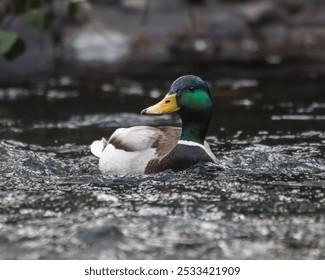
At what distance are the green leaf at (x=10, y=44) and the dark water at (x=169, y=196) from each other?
0.91 m

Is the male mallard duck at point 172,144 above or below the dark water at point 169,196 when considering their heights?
above

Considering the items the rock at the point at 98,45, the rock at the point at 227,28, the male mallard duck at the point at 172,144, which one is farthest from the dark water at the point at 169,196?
the rock at the point at 227,28

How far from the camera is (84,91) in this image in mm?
12828

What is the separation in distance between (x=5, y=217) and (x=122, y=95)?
6454 mm

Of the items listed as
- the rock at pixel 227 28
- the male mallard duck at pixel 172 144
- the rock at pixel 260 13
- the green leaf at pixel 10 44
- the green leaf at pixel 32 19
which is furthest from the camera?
the rock at pixel 260 13

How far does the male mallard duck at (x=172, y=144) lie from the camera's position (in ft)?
23.3

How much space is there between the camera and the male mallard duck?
7.11 m

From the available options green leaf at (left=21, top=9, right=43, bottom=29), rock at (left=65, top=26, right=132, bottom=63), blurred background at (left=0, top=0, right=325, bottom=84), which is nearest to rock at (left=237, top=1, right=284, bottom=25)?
blurred background at (left=0, top=0, right=325, bottom=84)

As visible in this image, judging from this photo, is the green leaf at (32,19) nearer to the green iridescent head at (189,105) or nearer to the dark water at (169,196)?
the dark water at (169,196)

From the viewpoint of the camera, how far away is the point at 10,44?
840cm

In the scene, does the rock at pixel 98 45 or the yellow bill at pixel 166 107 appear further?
the rock at pixel 98 45

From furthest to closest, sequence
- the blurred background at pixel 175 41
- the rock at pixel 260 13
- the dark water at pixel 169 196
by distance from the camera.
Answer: the rock at pixel 260 13
the blurred background at pixel 175 41
the dark water at pixel 169 196

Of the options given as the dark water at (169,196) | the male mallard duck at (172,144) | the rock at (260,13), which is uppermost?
the rock at (260,13)

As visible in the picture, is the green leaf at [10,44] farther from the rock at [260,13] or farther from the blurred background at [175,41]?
the rock at [260,13]
